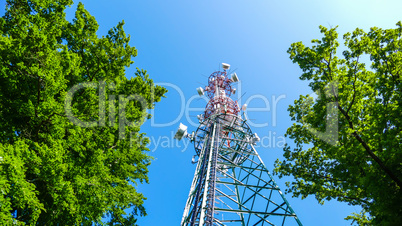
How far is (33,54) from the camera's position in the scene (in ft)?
21.4

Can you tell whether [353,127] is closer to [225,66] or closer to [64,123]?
[64,123]

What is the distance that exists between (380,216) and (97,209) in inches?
263

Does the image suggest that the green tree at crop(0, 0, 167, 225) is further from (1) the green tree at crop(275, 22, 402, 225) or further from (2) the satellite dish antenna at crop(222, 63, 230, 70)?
(2) the satellite dish antenna at crop(222, 63, 230, 70)

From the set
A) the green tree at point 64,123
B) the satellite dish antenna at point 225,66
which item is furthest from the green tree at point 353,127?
the satellite dish antenna at point 225,66

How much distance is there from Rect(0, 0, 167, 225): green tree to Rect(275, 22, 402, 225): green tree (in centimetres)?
602

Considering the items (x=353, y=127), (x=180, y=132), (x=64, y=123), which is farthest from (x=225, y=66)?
(x=64, y=123)

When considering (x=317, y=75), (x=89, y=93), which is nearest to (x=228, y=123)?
(x=317, y=75)

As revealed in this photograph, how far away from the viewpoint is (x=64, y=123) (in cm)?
646

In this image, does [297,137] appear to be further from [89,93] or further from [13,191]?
[13,191]

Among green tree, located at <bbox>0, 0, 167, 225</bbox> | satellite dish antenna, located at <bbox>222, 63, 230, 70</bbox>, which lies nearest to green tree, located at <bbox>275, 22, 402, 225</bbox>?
green tree, located at <bbox>0, 0, 167, 225</bbox>

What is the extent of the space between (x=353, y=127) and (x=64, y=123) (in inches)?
330

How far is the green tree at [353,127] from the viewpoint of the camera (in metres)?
6.66

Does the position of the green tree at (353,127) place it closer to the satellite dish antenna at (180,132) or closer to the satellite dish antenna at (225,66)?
the satellite dish antenna at (180,132)

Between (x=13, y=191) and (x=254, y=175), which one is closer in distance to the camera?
(x=13, y=191)
